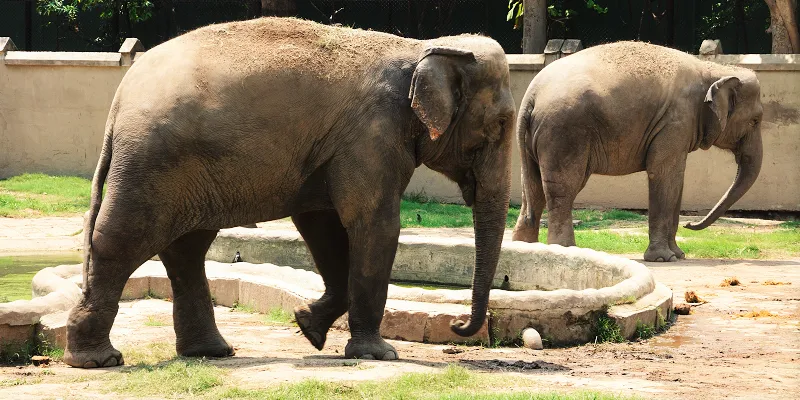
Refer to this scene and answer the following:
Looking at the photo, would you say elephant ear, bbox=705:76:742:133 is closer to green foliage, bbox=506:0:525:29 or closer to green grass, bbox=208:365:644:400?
green foliage, bbox=506:0:525:29

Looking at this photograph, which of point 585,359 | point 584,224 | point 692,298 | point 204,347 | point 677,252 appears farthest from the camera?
point 584,224

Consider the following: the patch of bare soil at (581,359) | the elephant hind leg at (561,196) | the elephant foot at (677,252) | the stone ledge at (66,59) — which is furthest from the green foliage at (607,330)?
the stone ledge at (66,59)

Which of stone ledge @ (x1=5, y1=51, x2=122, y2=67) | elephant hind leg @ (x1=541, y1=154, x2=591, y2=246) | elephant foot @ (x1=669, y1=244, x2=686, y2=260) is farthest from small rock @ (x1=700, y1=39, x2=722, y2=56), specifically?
stone ledge @ (x1=5, y1=51, x2=122, y2=67)

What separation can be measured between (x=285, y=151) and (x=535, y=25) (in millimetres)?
13117

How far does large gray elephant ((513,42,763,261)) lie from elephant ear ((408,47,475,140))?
5.59 metres

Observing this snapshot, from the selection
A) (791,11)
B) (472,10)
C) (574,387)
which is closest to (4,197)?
(472,10)

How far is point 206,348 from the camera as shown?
783 centimetres

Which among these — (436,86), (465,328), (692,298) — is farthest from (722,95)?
(436,86)

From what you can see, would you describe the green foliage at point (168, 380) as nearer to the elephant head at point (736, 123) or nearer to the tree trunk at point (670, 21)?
the elephant head at point (736, 123)

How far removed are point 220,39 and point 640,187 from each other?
40.7 feet

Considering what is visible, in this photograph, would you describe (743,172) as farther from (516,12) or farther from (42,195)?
(42,195)

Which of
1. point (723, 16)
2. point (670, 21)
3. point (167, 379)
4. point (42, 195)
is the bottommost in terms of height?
point (42, 195)

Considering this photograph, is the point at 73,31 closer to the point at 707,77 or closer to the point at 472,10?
the point at 472,10

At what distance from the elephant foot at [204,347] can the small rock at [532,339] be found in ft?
6.50
